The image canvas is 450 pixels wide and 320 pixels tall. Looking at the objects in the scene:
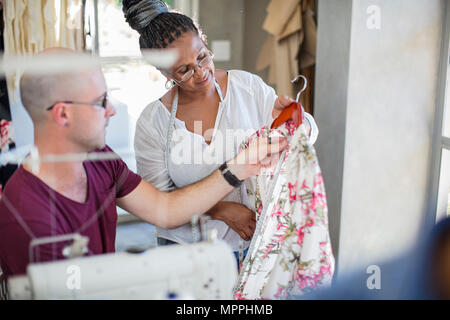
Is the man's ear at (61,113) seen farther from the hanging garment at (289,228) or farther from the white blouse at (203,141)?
the hanging garment at (289,228)

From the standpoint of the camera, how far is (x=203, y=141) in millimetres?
1085

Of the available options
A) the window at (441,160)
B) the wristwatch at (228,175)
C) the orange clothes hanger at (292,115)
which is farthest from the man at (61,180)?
the window at (441,160)

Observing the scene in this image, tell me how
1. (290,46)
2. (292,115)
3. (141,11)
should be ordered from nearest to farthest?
1. (141,11)
2. (292,115)
3. (290,46)

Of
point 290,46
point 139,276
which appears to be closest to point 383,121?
point 290,46

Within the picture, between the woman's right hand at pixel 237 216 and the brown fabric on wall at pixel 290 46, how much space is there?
32 centimetres

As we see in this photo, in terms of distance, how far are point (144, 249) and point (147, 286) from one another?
0.07m

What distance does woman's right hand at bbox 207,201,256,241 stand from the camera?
43.3 inches

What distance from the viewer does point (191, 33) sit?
100cm

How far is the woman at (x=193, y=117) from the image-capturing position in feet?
3.17

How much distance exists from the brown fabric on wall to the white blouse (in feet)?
0.27

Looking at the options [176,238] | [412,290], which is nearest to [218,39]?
[176,238]

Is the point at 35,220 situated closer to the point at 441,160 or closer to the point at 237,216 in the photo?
the point at 237,216

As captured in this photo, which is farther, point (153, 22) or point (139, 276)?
point (153, 22)

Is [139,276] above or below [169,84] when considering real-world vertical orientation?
below
